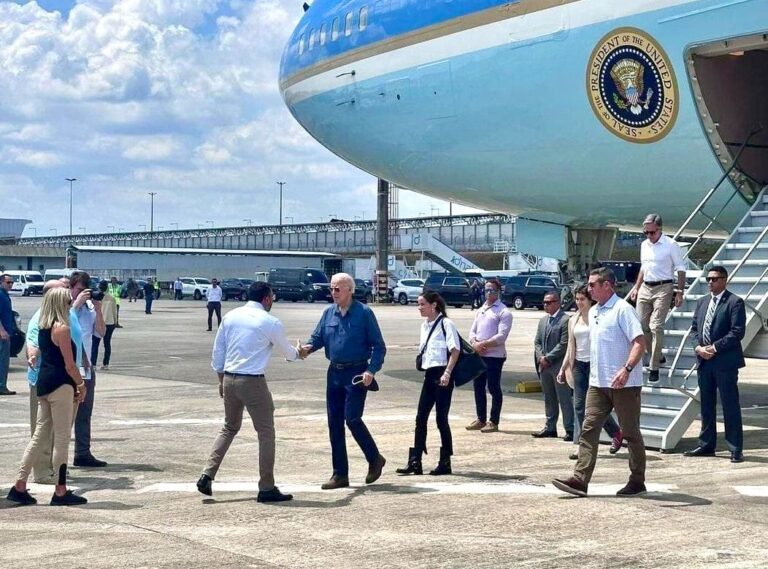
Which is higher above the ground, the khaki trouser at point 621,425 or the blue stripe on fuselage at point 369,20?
the blue stripe on fuselage at point 369,20

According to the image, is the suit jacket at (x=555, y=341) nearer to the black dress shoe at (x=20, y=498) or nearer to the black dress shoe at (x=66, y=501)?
the black dress shoe at (x=66, y=501)

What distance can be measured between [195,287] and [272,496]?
6502cm

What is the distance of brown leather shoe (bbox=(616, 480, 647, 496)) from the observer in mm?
8641

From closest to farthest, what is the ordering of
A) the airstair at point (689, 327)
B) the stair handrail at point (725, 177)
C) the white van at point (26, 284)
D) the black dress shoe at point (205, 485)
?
the black dress shoe at point (205, 485), the airstair at point (689, 327), the stair handrail at point (725, 177), the white van at point (26, 284)

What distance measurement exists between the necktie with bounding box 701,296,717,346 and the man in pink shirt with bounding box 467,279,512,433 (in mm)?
2659

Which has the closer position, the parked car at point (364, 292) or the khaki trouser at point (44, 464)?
the khaki trouser at point (44, 464)

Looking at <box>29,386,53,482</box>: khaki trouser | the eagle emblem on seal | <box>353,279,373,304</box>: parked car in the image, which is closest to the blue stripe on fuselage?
the eagle emblem on seal

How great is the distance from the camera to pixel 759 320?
11500 millimetres

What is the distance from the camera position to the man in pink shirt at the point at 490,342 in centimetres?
1267

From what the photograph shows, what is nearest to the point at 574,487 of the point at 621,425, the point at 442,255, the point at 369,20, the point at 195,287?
the point at 621,425

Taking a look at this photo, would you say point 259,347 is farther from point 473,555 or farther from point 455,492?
point 473,555

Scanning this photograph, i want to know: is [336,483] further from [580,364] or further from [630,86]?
[630,86]

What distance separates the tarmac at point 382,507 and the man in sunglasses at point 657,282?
41.7 inches

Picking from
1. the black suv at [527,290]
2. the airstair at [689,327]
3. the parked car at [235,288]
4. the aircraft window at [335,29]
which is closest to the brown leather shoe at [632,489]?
the airstair at [689,327]
